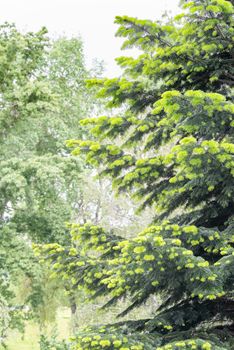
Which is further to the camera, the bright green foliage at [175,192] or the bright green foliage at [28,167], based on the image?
the bright green foliage at [28,167]

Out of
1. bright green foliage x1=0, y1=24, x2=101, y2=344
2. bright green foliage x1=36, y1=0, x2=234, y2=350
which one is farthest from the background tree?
bright green foliage x1=36, y1=0, x2=234, y2=350

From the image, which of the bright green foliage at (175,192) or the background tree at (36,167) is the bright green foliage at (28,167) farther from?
the bright green foliage at (175,192)

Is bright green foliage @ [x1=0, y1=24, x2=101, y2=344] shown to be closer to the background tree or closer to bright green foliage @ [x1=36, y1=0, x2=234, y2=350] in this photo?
the background tree

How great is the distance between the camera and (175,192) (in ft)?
15.1

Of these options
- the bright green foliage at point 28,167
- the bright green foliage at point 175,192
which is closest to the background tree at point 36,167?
the bright green foliage at point 28,167

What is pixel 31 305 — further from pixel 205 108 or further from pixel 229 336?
pixel 205 108

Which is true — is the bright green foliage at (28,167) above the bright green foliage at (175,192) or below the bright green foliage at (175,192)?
above

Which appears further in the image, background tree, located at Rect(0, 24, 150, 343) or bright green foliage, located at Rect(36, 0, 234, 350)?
background tree, located at Rect(0, 24, 150, 343)

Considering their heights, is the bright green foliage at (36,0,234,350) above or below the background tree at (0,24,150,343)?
below

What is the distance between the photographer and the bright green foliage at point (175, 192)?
135 inches

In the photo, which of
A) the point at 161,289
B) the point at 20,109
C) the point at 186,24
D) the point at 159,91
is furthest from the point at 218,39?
the point at 20,109

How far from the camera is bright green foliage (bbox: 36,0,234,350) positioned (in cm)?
342

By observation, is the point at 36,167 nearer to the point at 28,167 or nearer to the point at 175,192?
the point at 28,167

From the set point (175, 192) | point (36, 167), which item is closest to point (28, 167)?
point (36, 167)
